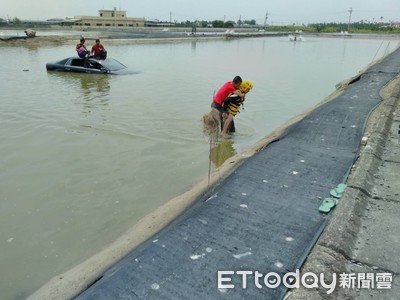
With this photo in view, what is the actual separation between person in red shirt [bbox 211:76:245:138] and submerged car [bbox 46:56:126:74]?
920 cm

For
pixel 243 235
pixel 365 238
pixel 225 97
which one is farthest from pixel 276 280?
pixel 225 97

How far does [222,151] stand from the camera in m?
7.60

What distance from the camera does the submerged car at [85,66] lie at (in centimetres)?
1574

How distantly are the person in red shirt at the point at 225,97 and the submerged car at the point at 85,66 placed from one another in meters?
9.20

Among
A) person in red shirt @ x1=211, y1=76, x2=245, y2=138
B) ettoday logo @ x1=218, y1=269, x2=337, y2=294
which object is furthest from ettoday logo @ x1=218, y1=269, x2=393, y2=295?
person in red shirt @ x1=211, y1=76, x2=245, y2=138

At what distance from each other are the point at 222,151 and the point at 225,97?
4.22 feet

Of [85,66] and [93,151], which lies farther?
[85,66]

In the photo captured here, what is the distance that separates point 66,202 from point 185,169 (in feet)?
7.19

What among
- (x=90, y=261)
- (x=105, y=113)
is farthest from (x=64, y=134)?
(x=90, y=261)

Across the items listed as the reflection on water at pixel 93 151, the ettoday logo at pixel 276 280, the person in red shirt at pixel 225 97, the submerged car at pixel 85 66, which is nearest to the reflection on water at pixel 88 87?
the reflection on water at pixel 93 151

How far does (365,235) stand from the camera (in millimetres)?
3334

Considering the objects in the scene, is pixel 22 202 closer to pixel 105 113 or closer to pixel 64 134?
pixel 64 134

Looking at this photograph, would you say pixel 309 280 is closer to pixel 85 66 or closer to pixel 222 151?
pixel 222 151

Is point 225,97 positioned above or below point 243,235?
above
